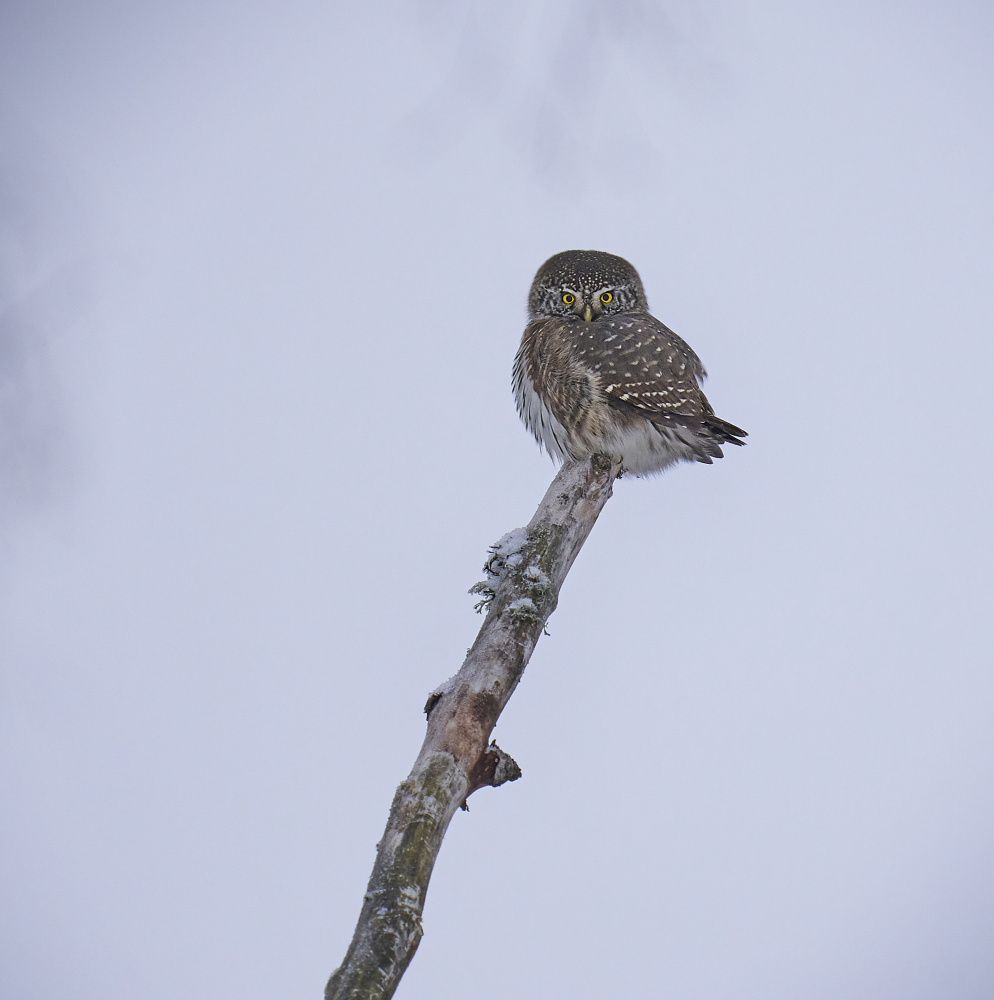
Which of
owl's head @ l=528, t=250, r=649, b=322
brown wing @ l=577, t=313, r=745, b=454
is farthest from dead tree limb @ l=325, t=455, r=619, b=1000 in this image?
owl's head @ l=528, t=250, r=649, b=322

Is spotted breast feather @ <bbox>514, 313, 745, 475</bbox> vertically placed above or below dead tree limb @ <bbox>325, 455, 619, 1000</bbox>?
above

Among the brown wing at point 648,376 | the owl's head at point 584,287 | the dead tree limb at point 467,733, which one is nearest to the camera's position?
the dead tree limb at point 467,733

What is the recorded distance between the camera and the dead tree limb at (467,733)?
107 inches

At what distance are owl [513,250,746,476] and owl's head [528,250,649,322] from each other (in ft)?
1.30

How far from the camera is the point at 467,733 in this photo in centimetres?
344

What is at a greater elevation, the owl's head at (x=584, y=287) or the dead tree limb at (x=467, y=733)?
the owl's head at (x=584, y=287)

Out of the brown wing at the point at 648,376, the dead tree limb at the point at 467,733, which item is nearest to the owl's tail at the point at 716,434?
the brown wing at the point at 648,376

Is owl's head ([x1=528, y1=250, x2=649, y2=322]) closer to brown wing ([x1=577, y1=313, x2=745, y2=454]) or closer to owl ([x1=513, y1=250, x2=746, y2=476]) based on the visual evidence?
owl ([x1=513, y1=250, x2=746, y2=476])

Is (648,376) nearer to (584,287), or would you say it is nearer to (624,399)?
(624,399)

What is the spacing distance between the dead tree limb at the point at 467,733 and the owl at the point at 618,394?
1123mm

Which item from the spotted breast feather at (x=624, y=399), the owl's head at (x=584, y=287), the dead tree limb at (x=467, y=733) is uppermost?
the owl's head at (x=584, y=287)

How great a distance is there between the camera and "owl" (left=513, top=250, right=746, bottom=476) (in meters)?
6.29

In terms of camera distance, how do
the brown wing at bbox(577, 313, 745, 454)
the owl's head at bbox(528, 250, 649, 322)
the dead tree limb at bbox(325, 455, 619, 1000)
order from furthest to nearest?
the owl's head at bbox(528, 250, 649, 322), the brown wing at bbox(577, 313, 745, 454), the dead tree limb at bbox(325, 455, 619, 1000)

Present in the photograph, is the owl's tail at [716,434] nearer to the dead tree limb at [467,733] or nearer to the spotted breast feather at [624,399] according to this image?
the spotted breast feather at [624,399]
